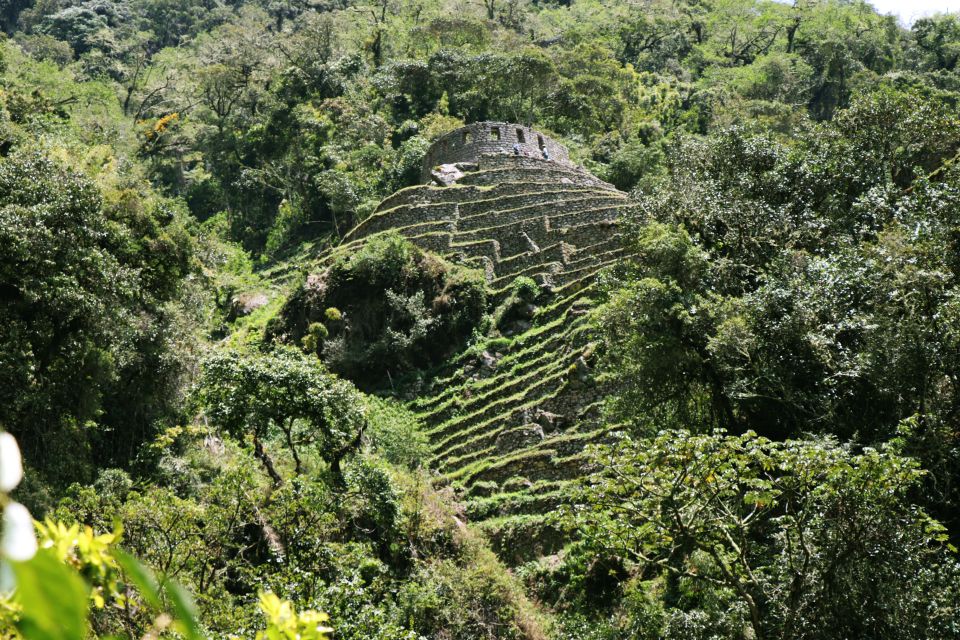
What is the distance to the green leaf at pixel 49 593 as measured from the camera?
129 cm

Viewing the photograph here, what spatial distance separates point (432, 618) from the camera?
15594 mm

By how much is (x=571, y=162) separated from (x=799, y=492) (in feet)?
120

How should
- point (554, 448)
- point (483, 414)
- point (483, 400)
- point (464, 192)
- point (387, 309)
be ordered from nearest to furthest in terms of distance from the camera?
point (554, 448) → point (483, 414) → point (483, 400) → point (387, 309) → point (464, 192)

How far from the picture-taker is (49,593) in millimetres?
1305

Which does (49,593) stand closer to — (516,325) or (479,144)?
(516,325)

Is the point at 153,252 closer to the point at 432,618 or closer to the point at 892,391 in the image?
the point at 432,618

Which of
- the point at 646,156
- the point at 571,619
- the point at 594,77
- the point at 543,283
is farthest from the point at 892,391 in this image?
the point at 594,77

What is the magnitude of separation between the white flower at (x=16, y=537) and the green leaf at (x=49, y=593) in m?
0.01

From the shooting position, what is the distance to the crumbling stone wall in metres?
41.2

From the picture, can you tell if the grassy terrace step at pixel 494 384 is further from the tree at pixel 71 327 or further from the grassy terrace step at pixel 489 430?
the tree at pixel 71 327

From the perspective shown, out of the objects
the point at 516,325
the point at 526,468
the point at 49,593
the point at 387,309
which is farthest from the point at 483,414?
the point at 49,593

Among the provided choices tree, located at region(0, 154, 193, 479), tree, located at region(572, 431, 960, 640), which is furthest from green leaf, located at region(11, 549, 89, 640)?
tree, located at region(0, 154, 193, 479)

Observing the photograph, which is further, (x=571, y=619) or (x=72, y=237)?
(x=72, y=237)

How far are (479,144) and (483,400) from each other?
1953cm
